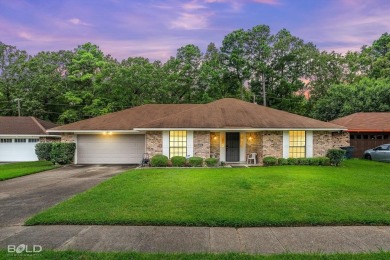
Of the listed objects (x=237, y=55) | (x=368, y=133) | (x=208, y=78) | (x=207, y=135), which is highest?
(x=237, y=55)

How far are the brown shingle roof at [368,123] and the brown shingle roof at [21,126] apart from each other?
2539 cm

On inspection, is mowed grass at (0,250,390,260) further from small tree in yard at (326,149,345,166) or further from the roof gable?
small tree in yard at (326,149,345,166)

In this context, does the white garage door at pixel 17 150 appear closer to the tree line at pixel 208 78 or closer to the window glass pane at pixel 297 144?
the tree line at pixel 208 78

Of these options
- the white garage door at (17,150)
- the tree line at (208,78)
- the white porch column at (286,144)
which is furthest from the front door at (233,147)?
the white garage door at (17,150)

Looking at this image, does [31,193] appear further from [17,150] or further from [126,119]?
[17,150]

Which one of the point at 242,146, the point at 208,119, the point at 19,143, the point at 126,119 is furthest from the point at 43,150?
the point at 242,146

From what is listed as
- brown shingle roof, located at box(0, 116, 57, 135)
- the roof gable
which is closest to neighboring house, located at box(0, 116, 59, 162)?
brown shingle roof, located at box(0, 116, 57, 135)

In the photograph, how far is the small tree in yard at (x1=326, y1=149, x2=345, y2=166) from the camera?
16156 millimetres

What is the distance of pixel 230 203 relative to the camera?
288 inches

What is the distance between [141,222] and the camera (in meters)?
5.89

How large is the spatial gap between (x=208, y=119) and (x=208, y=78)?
15445 mm

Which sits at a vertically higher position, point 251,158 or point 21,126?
point 21,126

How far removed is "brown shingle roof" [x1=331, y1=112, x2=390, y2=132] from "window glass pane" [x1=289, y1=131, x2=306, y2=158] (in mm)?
7328

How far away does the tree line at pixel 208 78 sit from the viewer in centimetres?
2930
